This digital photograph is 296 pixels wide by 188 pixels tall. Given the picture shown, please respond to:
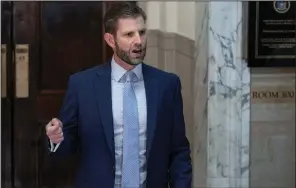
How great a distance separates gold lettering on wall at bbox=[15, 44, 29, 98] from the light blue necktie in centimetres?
224

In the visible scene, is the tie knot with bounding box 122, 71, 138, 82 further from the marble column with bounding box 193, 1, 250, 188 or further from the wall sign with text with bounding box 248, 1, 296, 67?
the wall sign with text with bounding box 248, 1, 296, 67

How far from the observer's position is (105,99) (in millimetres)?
2793

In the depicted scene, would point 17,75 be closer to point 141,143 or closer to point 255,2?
point 255,2

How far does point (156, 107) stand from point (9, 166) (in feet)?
8.16

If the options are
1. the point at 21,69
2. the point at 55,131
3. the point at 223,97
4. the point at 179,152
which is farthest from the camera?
the point at 21,69

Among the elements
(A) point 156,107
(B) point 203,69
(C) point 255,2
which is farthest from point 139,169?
(C) point 255,2

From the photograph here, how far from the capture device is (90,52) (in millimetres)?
4895

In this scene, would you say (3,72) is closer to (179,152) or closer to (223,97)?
(223,97)

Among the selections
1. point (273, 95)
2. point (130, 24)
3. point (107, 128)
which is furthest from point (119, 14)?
point (273, 95)

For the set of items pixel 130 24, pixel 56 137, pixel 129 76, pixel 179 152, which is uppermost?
pixel 130 24

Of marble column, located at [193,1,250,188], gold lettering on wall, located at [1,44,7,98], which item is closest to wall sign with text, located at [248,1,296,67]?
marble column, located at [193,1,250,188]

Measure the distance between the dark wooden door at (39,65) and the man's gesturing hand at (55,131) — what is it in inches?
89.4

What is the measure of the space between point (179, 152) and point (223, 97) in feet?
6.17

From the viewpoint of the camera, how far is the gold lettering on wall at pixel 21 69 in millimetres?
4824
